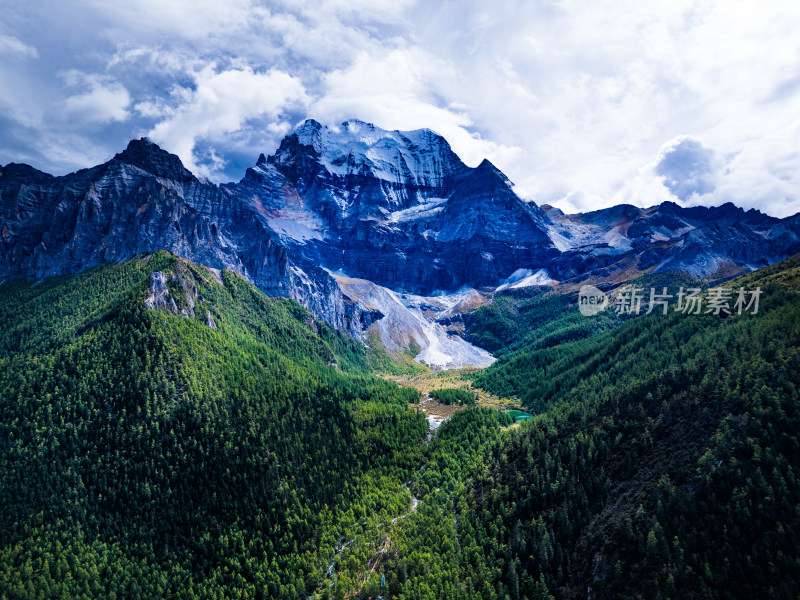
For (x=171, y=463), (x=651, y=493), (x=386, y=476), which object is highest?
(x=651, y=493)

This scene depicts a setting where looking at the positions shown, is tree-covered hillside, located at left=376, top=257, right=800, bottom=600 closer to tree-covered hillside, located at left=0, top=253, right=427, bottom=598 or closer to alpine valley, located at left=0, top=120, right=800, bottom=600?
alpine valley, located at left=0, top=120, right=800, bottom=600

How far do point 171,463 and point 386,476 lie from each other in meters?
66.7

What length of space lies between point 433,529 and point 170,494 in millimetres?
77263

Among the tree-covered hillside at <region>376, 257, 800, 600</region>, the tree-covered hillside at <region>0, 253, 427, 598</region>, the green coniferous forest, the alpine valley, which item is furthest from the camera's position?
the tree-covered hillside at <region>0, 253, 427, 598</region>

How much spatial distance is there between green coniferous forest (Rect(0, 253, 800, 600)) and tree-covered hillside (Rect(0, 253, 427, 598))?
62cm

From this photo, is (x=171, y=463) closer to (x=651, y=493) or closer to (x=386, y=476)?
(x=386, y=476)

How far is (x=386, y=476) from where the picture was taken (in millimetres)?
135125

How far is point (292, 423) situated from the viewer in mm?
148750

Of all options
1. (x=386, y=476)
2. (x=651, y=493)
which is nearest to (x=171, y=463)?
(x=386, y=476)

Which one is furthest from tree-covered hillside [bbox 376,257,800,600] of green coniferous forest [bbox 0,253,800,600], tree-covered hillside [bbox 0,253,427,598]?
tree-covered hillside [bbox 0,253,427,598]

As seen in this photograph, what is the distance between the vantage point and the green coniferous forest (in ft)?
264

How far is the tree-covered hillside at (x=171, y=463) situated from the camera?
4213 inches

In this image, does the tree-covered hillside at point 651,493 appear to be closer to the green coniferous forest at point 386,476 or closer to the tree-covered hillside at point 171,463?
the green coniferous forest at point 386,476

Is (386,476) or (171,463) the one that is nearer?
(171,463)
